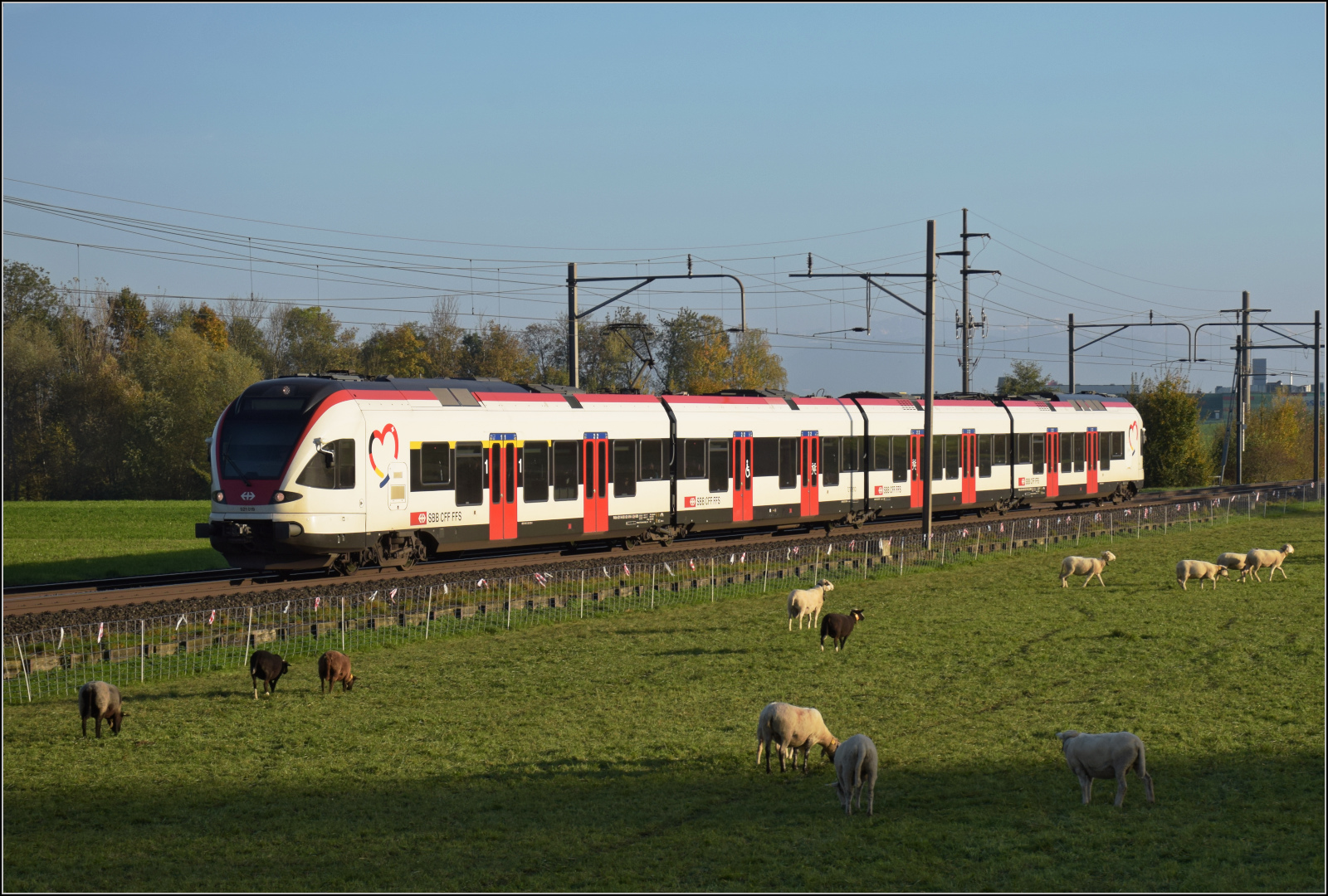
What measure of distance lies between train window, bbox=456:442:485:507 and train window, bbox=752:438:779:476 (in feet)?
34.7

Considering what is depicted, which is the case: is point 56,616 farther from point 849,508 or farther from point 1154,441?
point 1154,441

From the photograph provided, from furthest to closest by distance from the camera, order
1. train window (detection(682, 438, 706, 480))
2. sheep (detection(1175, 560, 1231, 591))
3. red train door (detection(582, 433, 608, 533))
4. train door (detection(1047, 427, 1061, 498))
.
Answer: train door (detection(1047, 427, 1061, 498))
train window (detection(682, 438, 706, 480))
red train door (detection(582, 433, 608, 533))
sheep (detection(1175, 560, 1231, 591))

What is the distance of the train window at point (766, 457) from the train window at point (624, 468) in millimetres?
5107

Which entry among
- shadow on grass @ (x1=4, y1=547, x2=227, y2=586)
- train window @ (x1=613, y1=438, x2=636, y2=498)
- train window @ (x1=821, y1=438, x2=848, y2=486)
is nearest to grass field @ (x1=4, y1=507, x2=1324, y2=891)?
train window @ (x1=613, y1=438, x2=636, y2=498)

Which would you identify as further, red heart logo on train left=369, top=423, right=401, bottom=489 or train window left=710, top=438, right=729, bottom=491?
train window left=710, top=438, right=729, bottom=491

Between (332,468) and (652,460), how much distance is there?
33.9ft

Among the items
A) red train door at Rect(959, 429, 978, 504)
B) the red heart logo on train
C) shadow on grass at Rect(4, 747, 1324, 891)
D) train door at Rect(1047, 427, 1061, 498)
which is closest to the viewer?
shadow on grass at Rect(4, 747, 1324, 891)

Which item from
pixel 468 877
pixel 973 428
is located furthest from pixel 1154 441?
pixel 468 877

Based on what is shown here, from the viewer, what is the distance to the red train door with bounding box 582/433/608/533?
1232 inches

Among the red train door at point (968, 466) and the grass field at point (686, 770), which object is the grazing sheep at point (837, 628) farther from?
the red train door at point (968, 466)

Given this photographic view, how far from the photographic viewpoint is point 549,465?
98.7ft

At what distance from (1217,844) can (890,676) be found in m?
8.08

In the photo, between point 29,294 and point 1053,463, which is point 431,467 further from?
point 29,294

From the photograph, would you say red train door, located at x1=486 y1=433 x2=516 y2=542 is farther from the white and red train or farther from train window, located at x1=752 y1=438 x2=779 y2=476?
train window, located at x1=752 y1=438 x2=779 y2=476
